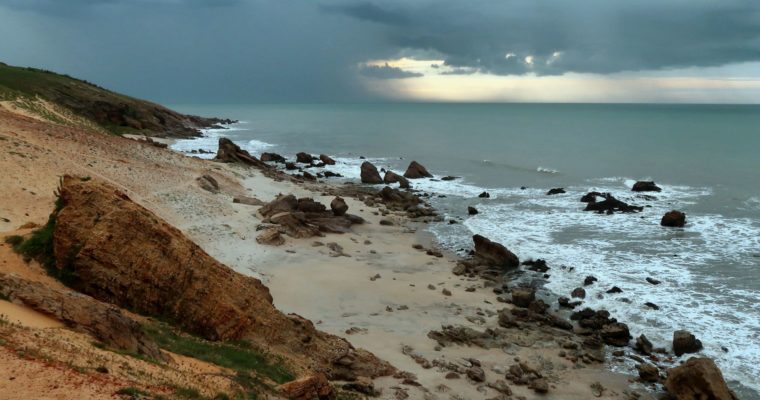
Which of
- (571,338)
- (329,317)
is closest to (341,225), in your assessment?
(329,317)

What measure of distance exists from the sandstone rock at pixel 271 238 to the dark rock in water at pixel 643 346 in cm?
1700

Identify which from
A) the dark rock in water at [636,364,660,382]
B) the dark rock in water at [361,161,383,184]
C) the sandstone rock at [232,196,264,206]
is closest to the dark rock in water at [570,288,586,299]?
the dark rock in water at [636,364,660,382]

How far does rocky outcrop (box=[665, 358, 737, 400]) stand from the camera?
48.1ft

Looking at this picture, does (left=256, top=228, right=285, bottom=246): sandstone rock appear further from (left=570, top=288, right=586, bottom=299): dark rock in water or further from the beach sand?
(left=570, top=288, right=586, bottom=299): dark rock in water

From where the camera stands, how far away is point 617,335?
63.5 ft

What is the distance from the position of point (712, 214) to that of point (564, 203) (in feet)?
35.0

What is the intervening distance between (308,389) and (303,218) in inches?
804

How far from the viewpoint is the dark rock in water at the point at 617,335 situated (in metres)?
19.1

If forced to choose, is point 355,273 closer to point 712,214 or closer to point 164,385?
point 164,385

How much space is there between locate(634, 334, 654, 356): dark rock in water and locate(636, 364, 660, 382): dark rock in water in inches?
65.8

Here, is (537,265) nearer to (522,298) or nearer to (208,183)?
(522,298)

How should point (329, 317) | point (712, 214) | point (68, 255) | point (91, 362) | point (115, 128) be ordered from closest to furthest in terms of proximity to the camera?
point (91, 362) < point (68, 255) < point (329, 317) < point (712, 214) < point (115, 128)

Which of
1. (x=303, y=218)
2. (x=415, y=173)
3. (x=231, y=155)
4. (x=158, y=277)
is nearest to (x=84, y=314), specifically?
(x=158, y=277)

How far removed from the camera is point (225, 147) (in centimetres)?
5181
